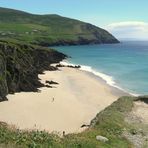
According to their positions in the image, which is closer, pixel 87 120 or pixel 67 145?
pixel 67 145

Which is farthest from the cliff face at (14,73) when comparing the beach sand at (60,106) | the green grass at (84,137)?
the green grass at (84,137)

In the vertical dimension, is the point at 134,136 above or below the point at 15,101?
above

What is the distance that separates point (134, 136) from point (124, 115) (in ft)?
22.2

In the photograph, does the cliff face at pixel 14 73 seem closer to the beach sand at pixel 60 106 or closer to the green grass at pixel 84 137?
the beach sand at pixel 60 106

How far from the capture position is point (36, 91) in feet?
208

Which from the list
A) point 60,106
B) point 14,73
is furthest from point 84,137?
point 14,73

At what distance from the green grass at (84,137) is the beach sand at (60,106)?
6.35 meters

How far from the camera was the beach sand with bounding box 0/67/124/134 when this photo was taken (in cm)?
4387

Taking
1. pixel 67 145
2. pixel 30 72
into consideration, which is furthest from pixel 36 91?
pixel 67 145

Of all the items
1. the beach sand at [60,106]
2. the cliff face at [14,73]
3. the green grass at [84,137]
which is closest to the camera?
the green grass at [84,137]

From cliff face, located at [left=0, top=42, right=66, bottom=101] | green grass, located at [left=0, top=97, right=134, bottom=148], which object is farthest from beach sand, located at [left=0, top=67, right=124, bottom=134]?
green grass, located at [left=0, top=97, right=134, bottom=148]

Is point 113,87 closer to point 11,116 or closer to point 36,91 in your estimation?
point 36,91

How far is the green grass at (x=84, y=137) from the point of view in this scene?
57.3 ft

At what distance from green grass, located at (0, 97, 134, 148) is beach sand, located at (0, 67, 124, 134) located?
6349 mm
